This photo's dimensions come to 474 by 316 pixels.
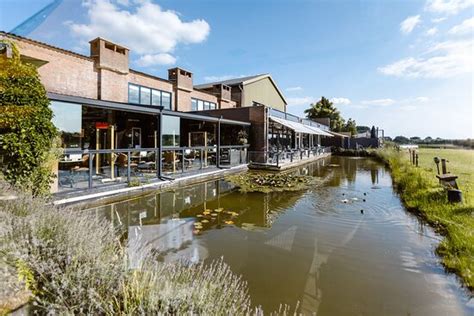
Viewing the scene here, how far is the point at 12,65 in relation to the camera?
5.86 meters

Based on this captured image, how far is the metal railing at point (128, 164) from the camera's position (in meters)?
8.01

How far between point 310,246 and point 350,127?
48.3m

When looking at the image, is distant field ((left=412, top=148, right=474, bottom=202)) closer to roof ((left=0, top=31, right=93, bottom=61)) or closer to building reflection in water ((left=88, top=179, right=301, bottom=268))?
building reflection in water ((left=88, top=179, right=301, bottom=268))

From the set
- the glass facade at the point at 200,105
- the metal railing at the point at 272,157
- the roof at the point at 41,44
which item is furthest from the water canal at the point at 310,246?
the glass facade at the point at 200,105

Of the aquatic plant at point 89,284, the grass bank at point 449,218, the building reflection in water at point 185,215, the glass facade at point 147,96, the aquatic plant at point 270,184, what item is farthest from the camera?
the glass facade at point 147,96

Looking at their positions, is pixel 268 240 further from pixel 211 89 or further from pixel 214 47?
pixel 211 89

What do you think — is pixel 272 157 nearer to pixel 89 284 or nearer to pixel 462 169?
pixel 462 169

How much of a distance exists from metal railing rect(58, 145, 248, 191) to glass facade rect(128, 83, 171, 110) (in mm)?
5090

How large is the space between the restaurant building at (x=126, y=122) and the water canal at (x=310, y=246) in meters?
2.15

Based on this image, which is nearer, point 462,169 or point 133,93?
point 462,169

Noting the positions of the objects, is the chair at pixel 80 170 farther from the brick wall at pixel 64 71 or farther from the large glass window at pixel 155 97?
the large glass window at pixel 155 97

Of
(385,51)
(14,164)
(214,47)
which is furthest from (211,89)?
(14,164)

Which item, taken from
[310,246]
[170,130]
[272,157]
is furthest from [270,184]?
[272,157]

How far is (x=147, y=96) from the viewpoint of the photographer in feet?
57.0
